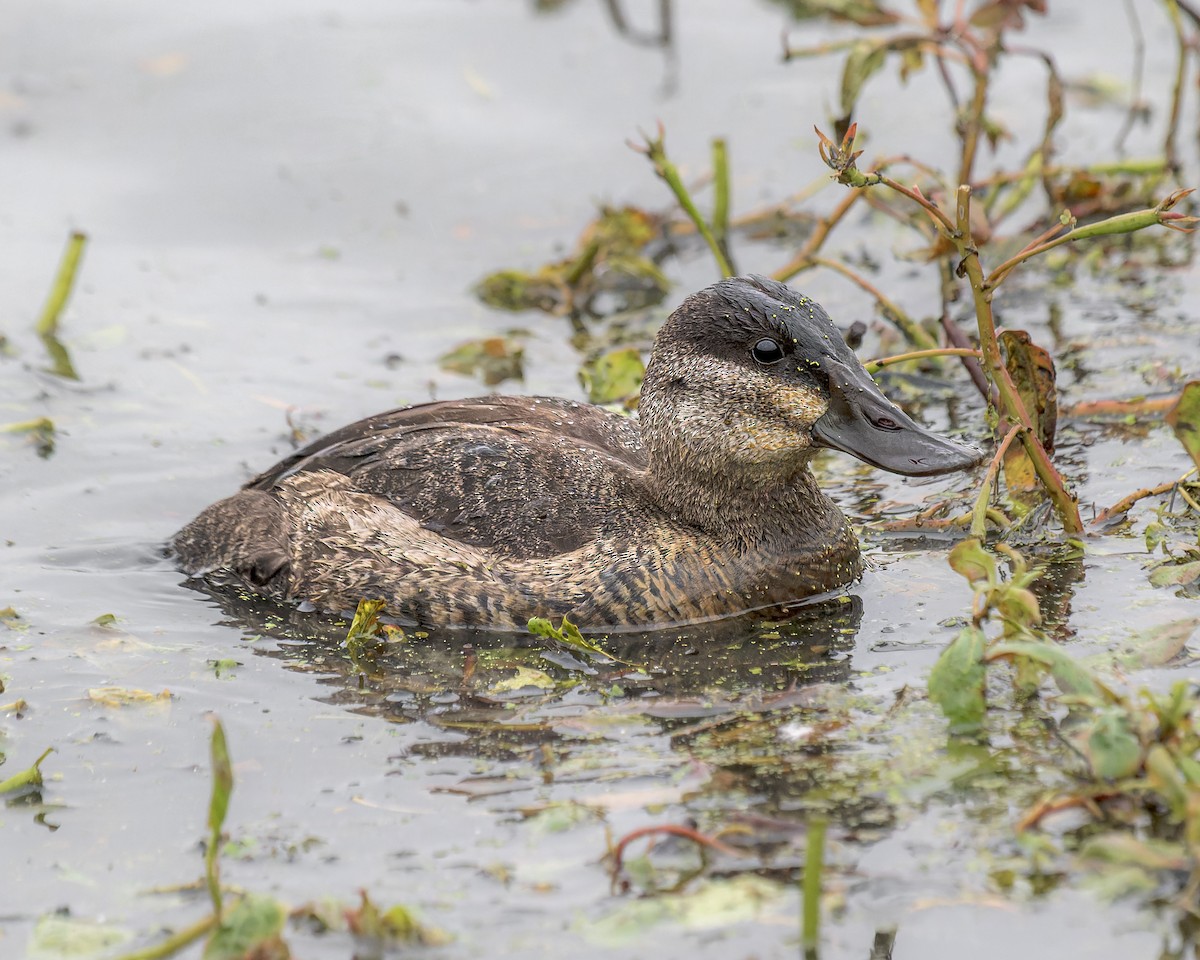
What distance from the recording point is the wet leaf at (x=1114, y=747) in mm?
4445

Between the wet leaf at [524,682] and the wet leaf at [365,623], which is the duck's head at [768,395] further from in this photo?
the wet leaf at [365,623]

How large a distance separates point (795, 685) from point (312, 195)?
6587mm

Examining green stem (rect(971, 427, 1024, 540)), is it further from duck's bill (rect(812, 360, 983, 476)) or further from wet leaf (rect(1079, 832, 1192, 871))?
wet leaf (rect(1079, 832, 1192, 871))

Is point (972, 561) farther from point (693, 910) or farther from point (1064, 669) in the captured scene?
point (693, 910)

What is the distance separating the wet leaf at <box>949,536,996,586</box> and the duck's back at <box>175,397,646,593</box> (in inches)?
71.7

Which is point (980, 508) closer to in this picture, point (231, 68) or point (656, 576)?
point (656, 576)

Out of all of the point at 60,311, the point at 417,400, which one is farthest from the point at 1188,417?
the point at 60,311

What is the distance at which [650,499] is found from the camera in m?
6.64

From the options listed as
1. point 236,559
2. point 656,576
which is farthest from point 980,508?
point 236,559

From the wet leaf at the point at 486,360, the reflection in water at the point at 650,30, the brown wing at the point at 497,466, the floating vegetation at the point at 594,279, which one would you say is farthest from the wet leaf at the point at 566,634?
the reflection in water at the point at 650,30

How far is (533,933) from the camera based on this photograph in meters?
4.34

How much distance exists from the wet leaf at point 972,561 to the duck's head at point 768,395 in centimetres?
117

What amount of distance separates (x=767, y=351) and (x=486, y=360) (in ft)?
9.92

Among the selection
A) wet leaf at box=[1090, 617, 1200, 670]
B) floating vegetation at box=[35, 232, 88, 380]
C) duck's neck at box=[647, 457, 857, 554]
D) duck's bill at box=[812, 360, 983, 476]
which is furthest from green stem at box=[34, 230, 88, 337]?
wet leaf at box=[1090, 617, 1200, 670]
